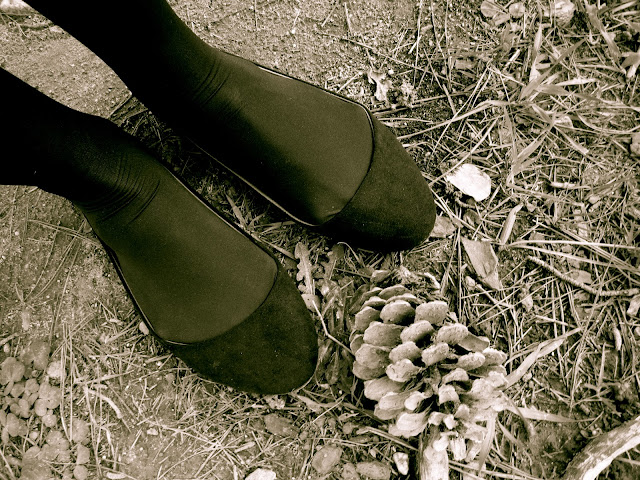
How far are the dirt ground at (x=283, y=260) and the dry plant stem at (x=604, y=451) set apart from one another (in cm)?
4

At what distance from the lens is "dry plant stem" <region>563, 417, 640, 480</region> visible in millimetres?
1247

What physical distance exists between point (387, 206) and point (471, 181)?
12.2 inches

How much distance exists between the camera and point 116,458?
1.29 meters

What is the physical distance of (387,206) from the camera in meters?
1.23

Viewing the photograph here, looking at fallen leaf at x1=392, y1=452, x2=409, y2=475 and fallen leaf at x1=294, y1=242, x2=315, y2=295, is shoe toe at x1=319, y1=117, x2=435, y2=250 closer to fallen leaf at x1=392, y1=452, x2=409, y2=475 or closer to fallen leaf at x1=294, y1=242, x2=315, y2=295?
fallen leaf at x1=294, y1=242, x2=315, y2=295

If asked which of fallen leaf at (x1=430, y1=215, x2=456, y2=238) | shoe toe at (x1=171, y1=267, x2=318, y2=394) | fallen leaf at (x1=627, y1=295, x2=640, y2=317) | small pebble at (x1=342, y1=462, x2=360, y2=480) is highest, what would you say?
fallen leaf at (x1=430, y1=215, x2=456, y2=238)

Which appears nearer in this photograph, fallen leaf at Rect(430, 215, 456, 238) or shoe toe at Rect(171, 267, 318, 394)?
shoe toe at Rect(171, 267, 318, 394)

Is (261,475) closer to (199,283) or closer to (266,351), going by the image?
(266,351)

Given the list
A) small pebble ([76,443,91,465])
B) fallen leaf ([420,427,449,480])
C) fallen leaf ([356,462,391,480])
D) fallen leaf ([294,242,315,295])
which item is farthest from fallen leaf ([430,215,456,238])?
small pebble ([76,443,91,465])

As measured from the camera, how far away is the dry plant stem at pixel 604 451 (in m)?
1.25

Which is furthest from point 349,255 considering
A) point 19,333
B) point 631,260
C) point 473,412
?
point 19,333

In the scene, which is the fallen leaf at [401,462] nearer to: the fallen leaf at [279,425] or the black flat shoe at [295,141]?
the fallen leaf at [279,425]

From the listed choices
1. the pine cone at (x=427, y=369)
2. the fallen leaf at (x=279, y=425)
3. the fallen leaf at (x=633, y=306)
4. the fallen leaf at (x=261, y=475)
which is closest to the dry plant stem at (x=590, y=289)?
the fallen leaf at (x=633, y=306)

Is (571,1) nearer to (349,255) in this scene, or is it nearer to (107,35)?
(349,255)
